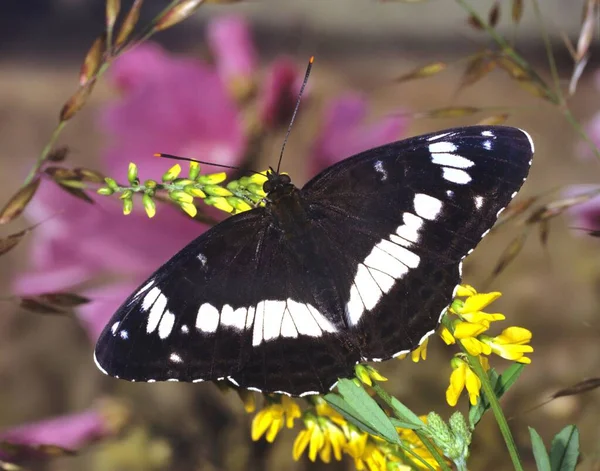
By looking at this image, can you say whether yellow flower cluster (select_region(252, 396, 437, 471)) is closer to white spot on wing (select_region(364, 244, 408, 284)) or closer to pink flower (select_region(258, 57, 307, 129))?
white spot on wing (select_region(364, 244, 408, 284))

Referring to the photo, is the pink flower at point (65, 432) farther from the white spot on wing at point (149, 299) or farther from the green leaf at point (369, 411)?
the green leaf at point (369, 411)

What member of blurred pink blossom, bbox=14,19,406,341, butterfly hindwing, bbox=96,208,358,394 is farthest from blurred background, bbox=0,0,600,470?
butterfly hindwing, bbox=96,208,358,394

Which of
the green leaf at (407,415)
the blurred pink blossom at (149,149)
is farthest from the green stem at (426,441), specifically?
the blurred pink blossom at (149,149)

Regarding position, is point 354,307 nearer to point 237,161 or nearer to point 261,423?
point 261,423

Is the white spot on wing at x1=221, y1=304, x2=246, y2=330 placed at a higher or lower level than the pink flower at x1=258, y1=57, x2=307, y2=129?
lower

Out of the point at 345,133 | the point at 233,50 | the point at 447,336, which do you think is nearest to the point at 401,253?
the point at 447,336

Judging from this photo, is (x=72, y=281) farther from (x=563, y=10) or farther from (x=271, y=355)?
(x=563, y=10)

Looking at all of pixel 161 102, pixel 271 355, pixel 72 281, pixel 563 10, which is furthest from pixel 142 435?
pixel 563 10
